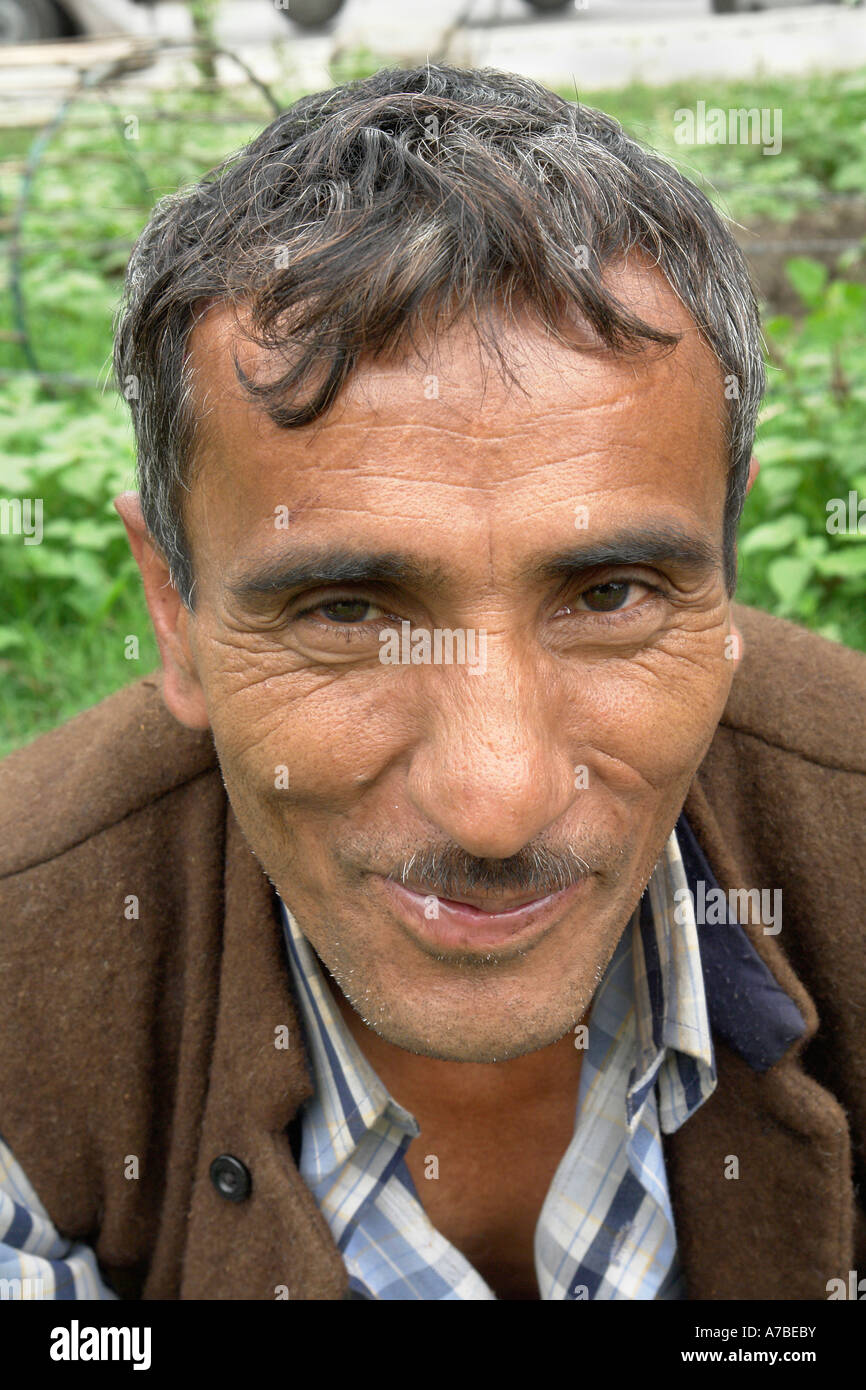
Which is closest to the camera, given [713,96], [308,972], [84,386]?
[308,972]

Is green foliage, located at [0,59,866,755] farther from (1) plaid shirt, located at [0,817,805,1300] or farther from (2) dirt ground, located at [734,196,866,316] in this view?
(1) plaid shirt, located at [0,817,805,1300]

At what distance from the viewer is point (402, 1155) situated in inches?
85.4

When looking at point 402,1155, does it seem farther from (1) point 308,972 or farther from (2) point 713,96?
(2) point 713,96

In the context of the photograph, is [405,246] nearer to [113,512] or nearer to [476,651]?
[476,651]

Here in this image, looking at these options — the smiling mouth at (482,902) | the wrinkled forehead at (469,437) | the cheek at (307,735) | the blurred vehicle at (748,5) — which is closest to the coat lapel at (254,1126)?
the cheek at (307,735)

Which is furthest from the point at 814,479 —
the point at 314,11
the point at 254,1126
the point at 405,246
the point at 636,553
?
the point at 314,11

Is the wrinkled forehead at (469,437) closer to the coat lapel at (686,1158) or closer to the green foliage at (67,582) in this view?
the coat lapel at (686,1158)

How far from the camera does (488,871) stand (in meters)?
1.71

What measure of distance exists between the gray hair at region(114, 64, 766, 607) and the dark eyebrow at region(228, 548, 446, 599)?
18cm

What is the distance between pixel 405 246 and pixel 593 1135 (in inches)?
58.9

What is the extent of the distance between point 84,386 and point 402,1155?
4.21m

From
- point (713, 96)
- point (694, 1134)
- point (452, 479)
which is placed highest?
point (713, 96)

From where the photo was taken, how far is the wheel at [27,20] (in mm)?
11820

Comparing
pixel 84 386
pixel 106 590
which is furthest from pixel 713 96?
pixel 106 590
